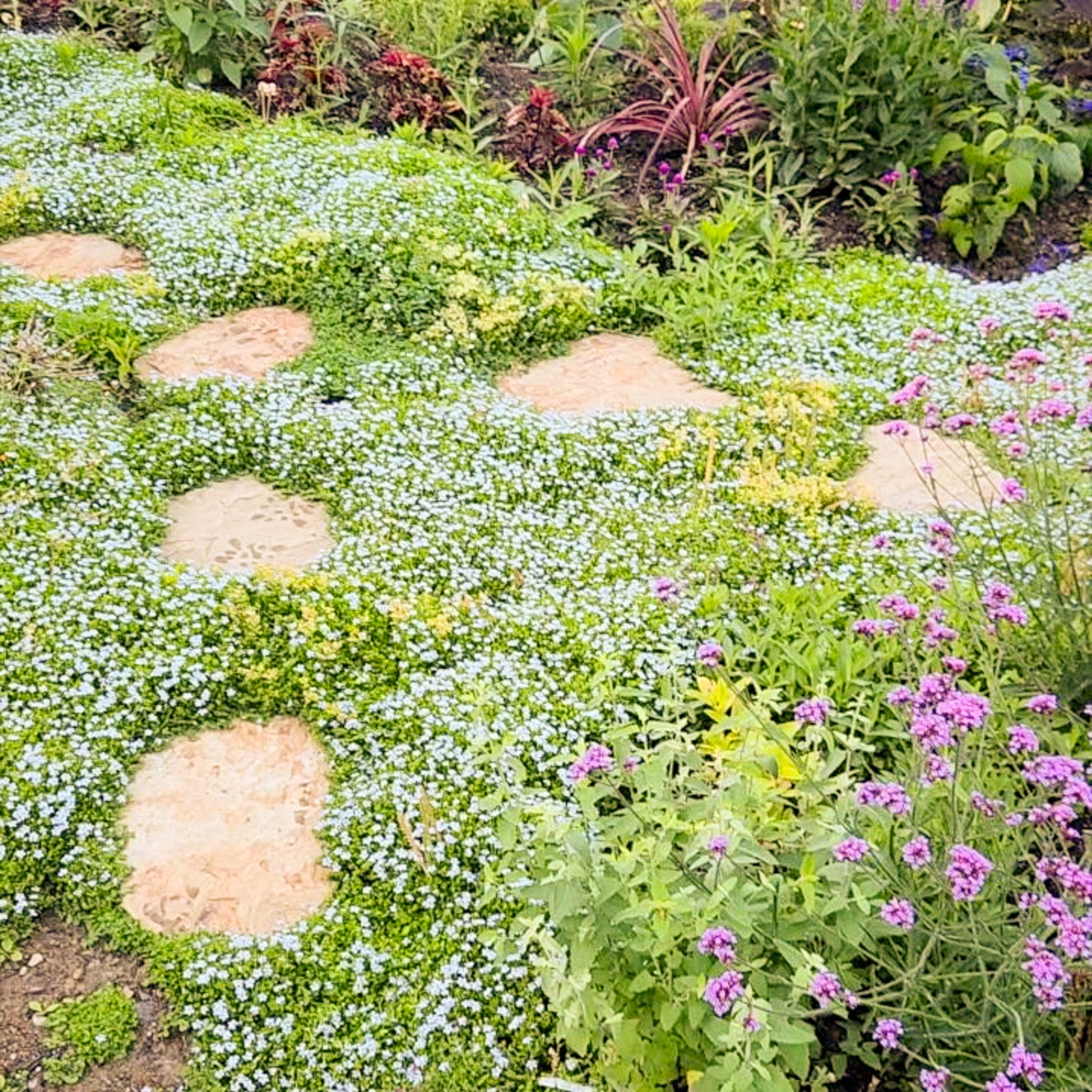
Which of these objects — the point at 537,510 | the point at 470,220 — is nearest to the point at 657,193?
the point at 470,220

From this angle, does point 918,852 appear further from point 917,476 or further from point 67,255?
point 67,255

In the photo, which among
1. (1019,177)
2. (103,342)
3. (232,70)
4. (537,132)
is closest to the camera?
(103,342)

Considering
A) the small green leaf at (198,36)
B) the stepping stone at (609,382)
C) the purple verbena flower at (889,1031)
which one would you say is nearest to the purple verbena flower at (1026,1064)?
the purple verbena flower at (889,1031)

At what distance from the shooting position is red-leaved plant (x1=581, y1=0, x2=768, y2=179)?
21.7 feet

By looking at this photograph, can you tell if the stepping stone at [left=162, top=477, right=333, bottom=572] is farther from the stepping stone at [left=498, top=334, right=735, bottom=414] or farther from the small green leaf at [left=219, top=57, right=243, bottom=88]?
the small green leaf at [left=219, top=57, right=243, bottom=88]

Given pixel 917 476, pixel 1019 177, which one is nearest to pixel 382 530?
pixel 917 476

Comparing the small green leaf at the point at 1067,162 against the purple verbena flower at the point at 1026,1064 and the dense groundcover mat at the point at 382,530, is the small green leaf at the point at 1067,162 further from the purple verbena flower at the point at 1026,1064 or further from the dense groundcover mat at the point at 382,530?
the purple verbena flower at the point at 1026,1064

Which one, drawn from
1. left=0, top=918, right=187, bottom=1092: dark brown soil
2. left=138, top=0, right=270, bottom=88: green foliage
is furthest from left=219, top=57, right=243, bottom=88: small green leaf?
left=0, top=918, right=187, bottom=1092: dark brown soil

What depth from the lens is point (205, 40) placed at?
275 inches

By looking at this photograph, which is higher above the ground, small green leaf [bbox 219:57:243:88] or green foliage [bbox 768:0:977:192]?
green foliage [bbox 768:0:977:192]

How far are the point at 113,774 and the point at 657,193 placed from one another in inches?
168

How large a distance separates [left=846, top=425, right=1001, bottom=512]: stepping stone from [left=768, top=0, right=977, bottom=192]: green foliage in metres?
1.97

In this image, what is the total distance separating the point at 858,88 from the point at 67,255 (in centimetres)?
371

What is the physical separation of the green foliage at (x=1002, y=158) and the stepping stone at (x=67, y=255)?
3791 millimetres
